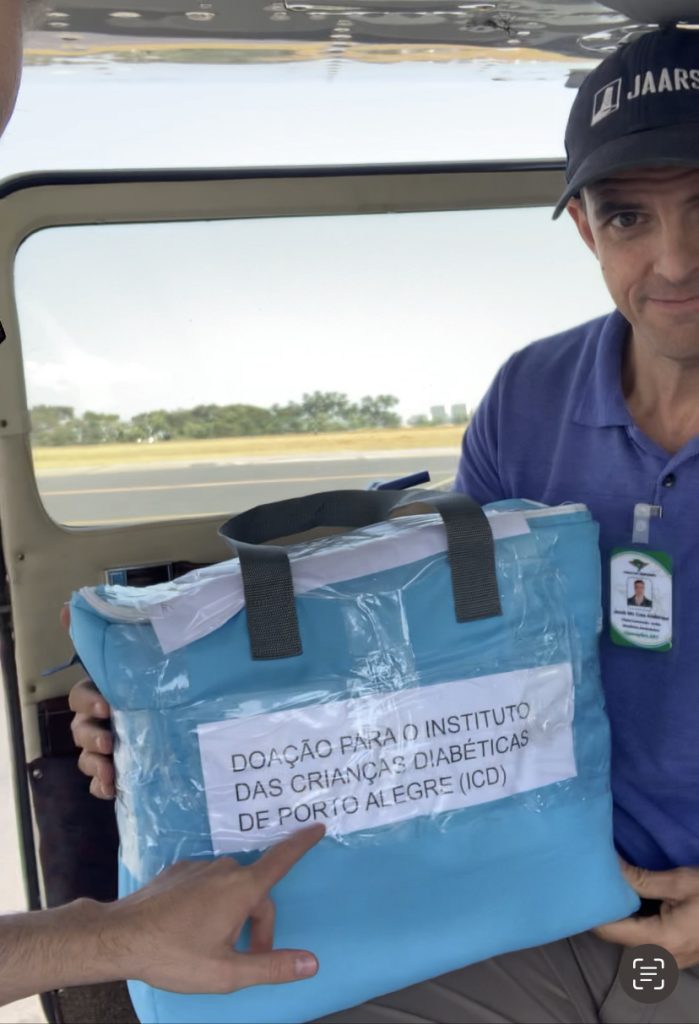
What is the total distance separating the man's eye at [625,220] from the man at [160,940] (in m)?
0.94

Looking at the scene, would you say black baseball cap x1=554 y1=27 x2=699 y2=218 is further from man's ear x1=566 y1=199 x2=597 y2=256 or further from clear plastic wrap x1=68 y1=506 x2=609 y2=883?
clear plastic wrap x1=68 y1=506 x2=609 y2=883

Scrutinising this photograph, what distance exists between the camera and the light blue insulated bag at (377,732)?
1.38 m

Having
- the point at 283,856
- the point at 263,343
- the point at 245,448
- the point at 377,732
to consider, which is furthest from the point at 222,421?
the point at 283,856

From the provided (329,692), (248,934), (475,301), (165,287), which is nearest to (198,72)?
(165,287)

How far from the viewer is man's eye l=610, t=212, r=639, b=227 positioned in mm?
1673

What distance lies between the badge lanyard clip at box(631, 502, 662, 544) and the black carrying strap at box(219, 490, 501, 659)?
32 cm

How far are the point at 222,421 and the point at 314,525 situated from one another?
977 millimetres

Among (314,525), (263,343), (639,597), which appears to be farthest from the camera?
(263,343)

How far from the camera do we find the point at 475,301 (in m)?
2.58

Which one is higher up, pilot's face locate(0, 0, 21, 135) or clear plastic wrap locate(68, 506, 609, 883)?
pilot's face locate(0, 0, 21, 135)

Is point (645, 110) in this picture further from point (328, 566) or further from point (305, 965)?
point (305, 965)

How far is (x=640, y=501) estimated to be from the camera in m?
1.70

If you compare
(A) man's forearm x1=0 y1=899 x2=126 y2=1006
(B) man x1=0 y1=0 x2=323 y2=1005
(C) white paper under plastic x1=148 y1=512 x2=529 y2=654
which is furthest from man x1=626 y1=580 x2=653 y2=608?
(A) man's forearm x1=0 y1=899 x2=126 y2=1006

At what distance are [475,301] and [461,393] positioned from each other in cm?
23
